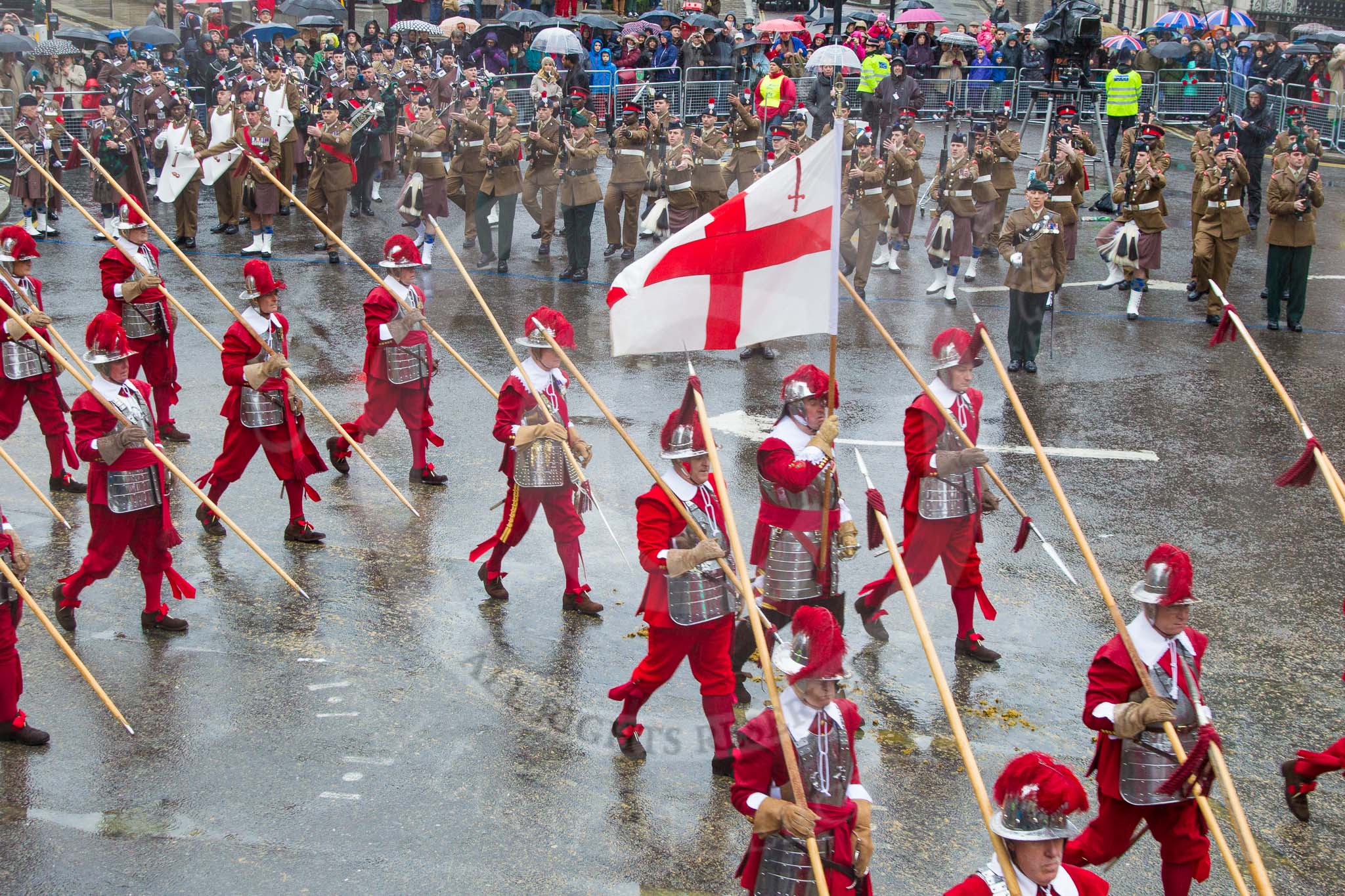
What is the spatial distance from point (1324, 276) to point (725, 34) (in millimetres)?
14315

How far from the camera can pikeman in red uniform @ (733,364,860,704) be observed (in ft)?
23.2

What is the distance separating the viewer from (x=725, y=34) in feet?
92.9

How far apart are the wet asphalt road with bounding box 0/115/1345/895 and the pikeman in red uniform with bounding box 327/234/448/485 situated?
364 millimetres

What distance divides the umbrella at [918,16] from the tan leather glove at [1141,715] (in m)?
24.8

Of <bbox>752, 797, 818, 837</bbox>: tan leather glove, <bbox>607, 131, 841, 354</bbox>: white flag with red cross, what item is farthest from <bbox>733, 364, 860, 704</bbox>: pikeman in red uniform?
<bbox>752, 797, 818, 837</bbox>: tan leather glove

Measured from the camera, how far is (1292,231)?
575 inches

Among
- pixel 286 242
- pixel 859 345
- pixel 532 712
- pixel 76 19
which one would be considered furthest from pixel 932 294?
pixel 76 19

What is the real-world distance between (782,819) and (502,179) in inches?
539

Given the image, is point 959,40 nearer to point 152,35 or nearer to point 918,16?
point 918,16

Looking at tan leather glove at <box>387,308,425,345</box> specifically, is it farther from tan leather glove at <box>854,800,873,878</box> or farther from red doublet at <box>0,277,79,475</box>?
tan leather glove at <box>854,800,873,878</box>

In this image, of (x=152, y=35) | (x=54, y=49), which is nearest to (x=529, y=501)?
(x=54, y=49)

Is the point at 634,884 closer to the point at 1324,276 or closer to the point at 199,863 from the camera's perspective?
the point at 199,863

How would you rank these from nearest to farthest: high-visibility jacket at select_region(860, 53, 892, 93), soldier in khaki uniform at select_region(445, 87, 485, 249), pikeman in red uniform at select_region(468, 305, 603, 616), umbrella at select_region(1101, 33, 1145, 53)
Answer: pikeman in red uniform at select_region(468, 305, 603, 616) → soldier in khaki uniform at select_region(445, 87, 485, 249) → umbrella at select_region(1101, 33, 1145, 53) → high-visibility jacket at select_region(860, 53, 892, 93)

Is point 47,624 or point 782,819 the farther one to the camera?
point 47,624
